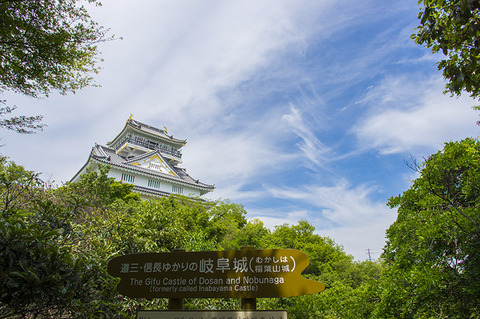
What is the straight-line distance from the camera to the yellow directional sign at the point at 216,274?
3109 mm

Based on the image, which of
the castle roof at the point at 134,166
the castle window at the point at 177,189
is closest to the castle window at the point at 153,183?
the castle roof at the point at 134,166

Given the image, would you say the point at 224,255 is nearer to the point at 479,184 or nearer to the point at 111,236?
the point at 111,236

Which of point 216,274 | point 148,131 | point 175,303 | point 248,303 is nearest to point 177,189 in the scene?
point 148,131

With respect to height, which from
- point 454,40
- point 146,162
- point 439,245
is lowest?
point 439,245

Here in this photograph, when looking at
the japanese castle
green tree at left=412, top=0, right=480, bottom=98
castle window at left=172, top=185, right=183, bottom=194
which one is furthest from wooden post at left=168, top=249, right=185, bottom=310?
castle window at left=172, top=185, right=183, bottom=194

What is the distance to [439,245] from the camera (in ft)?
16.5

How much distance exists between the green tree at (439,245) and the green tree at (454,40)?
206 cm

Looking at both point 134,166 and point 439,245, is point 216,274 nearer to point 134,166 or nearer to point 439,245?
point 439,245

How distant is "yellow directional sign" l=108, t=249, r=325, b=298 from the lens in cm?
311

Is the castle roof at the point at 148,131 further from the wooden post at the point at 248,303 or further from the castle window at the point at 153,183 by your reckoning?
the wooden post at the point at 248,303

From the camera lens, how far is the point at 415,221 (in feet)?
17.6

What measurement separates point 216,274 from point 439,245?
14.1ft

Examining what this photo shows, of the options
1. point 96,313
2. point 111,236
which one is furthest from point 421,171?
point 111,236

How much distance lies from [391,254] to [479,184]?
2158 mm
